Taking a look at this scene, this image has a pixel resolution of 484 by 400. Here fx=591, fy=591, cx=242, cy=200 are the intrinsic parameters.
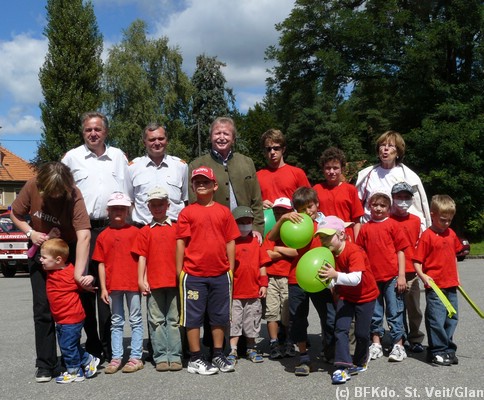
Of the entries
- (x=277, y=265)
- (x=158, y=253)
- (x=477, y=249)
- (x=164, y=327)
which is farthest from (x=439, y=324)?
(x=477, y=249)

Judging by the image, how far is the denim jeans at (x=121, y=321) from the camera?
5539mm

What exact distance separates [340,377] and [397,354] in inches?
39.2

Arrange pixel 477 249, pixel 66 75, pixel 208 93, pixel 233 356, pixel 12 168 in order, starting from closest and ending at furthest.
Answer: pixel 233 356 < pixel 477 249 < pixel 66 75 < pixel 208 93 < pixel 12 168

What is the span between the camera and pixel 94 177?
5.67m

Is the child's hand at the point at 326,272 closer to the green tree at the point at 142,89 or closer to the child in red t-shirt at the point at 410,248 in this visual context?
the child in red t-shirt at the point at 410,248

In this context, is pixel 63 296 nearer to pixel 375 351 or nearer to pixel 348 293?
pixel 348 293

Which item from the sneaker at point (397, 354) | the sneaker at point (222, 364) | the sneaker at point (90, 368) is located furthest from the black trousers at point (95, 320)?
the sneaker at point (397, 354)

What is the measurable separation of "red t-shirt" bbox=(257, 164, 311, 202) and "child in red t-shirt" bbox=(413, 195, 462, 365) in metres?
1.35

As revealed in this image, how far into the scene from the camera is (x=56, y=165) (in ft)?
16.8

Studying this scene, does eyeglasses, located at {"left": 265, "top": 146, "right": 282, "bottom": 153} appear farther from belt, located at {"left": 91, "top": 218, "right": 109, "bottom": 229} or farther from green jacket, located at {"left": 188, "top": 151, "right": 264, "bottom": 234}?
belt, located at {"left": 91, "top": 218, "right": 109, "bottom": 229}

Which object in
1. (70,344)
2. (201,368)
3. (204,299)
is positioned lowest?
(201,368)

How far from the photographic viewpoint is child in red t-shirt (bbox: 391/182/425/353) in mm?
5867

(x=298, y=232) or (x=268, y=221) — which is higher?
(x=268, y=221)

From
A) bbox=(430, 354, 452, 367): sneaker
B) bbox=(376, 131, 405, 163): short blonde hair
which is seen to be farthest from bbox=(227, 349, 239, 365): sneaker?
bbox=(376, 131, 405, 163): short blonde hair
